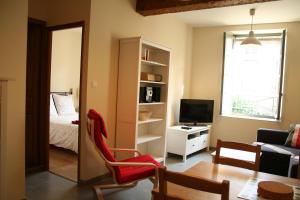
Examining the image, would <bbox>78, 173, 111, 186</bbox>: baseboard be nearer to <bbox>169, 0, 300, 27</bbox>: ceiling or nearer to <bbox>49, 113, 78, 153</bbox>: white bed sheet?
<bbox>49, 113, 78, 153</bbox>: white bed sheet

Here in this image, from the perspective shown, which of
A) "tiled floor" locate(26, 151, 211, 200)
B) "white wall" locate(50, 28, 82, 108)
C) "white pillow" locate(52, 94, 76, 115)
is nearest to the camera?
"tiled floor" locate(26, 151, 211, 200)

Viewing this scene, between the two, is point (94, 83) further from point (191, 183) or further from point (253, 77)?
point (253, 77)

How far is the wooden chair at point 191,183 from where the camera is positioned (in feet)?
3.57

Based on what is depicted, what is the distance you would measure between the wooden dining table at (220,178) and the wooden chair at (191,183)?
0.54 feet

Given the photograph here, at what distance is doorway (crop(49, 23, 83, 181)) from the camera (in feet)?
12.8

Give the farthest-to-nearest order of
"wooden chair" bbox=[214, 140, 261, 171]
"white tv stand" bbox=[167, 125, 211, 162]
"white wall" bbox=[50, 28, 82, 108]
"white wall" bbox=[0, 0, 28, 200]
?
Result: "white wall" bbox=[50, 28, 82, 108] < "white tv stand" bbox=[167, 125, 211, 162] < "white wall" bbox=[0, 0, 28, 200] < "wooden chair" bbox=[214, 140, 261, 171]

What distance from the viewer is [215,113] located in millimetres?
5504

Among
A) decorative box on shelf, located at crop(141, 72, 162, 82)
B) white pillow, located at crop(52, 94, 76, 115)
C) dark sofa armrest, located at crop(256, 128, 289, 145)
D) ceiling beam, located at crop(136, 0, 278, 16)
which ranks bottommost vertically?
dark sofa armrest, located at crop(256, 128, 289, 145)

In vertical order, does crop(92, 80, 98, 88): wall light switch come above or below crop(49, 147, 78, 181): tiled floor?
above

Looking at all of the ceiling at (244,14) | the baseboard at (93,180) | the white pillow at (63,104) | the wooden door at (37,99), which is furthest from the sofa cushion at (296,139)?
the white pillow at (63,104)

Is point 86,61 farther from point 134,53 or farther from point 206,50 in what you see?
point 206,50

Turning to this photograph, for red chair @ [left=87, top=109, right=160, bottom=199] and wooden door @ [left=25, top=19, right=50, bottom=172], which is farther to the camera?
wooden door @ [left=25, top=19, right=50, bottom=172]

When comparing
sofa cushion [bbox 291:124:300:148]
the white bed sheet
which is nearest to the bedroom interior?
the white bed sheet

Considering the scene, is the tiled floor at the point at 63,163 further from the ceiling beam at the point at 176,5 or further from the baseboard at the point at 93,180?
the ceiling beam at the point at 176,5
